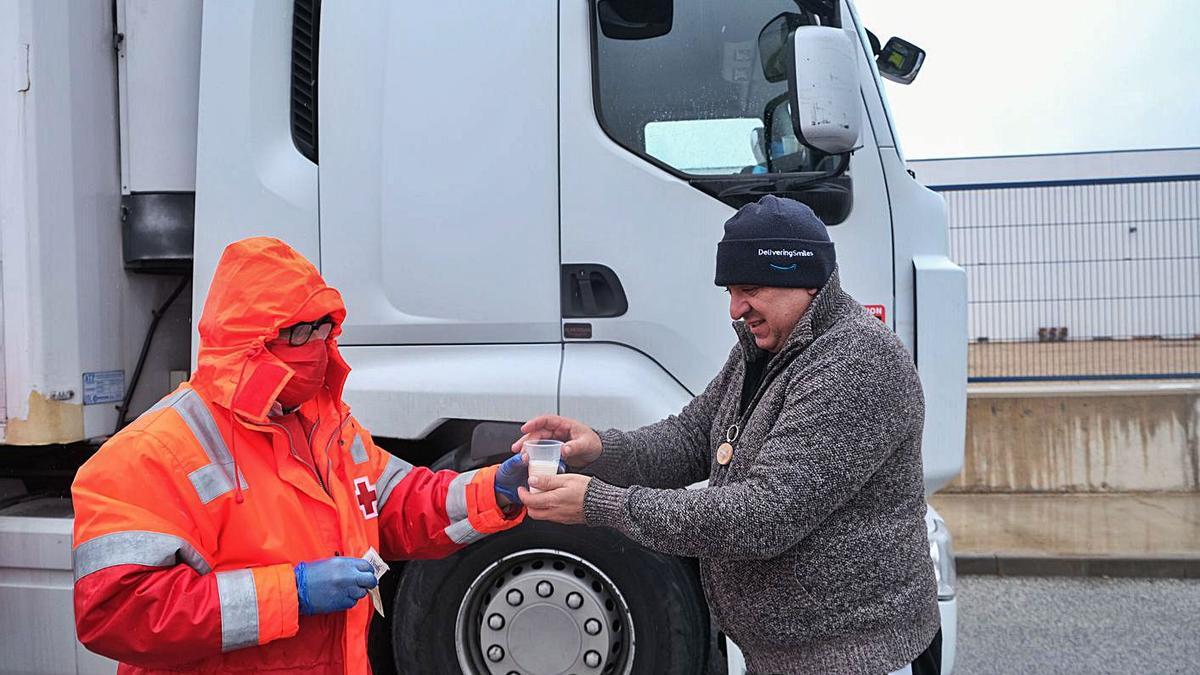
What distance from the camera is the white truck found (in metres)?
2.95

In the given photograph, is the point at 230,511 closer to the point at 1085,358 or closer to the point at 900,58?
the point at 900,58

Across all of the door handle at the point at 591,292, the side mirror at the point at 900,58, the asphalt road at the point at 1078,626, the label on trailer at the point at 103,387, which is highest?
the side mirror at the point at 900,58

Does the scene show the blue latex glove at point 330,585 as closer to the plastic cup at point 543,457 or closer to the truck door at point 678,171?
the plastic cup at point 543,457

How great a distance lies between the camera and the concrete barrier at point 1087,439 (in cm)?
645

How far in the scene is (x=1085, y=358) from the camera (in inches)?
269

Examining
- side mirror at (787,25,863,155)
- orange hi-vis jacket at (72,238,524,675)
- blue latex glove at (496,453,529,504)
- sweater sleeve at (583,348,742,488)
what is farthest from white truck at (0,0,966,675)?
orange hi-vis jacket at (72,238,524,675)

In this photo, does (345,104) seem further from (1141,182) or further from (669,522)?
→ (1141,182)

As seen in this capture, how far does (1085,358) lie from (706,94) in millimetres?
4877

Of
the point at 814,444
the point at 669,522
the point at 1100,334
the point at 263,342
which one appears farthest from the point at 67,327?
the point at 1100,334

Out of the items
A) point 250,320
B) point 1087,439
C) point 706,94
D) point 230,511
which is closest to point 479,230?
point 706,94

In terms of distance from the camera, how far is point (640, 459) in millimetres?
2387

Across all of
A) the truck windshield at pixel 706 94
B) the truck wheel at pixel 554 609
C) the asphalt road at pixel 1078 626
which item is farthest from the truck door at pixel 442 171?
the asphalt road at pixel 1078 626

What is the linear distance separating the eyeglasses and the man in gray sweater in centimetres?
56

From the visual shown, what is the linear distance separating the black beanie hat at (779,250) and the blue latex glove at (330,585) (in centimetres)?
92
